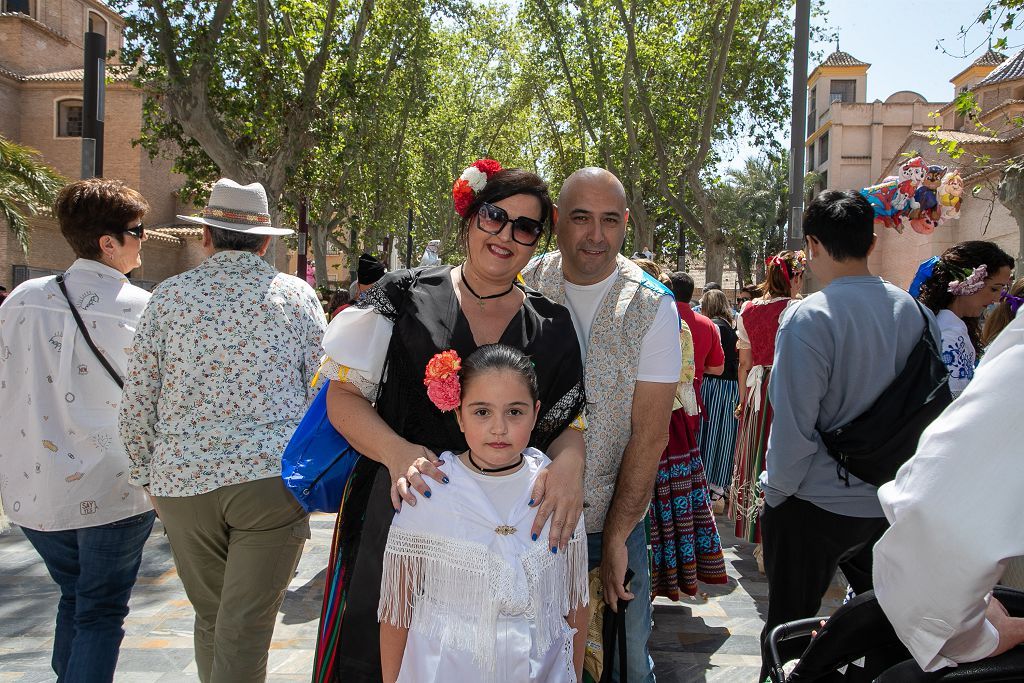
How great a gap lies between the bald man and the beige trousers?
1.13 metres

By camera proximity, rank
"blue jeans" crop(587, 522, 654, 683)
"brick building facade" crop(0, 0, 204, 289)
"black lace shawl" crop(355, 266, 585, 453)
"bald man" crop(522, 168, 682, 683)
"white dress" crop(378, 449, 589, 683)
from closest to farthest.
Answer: "white dress" crop(378, 449, 589, 683) < "black lace shawl" crop(355, 266, 585, 453) < "bald man" crop(522, 168, 682, 683) < "blue jeans" crop(587, 522, 654, 683) < "brick building facade" crop(0, 0, 204, 289)

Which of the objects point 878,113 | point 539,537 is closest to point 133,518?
point 539,537

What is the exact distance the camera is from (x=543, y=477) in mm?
2387

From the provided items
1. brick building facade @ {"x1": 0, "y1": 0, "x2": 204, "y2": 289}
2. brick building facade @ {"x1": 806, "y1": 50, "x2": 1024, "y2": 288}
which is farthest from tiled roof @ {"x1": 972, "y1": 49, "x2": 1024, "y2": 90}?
brick building facade @ {"x1": 0, "y1": 0, "x2": 204, "y2": 289}

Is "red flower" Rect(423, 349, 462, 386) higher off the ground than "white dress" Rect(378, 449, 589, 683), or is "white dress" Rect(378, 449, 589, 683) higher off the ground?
"red flower" Rect(423, 349, 462, 386)

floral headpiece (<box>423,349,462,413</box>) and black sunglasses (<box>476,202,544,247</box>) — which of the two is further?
black sunglasses (<box>476,202,544,247</box>)

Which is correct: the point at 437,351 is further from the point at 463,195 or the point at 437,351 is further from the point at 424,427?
the point at 463,195

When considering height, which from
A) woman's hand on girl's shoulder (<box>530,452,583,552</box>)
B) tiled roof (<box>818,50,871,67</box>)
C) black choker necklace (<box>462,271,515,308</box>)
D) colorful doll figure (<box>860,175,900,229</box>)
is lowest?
woman's hand on girl's shoulder (<box>530,452,583,552</box>)

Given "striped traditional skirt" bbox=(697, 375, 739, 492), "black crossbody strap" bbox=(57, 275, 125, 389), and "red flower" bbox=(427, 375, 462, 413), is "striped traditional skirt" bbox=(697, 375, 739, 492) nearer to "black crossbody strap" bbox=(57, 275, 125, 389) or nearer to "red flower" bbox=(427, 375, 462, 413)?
"black crossbody strap" bbox=(57, 275, 125, 389)

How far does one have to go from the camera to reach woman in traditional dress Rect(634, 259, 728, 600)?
4473 millimetres

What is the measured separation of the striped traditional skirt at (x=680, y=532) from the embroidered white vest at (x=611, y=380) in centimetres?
150

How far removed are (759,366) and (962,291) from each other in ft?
6.06

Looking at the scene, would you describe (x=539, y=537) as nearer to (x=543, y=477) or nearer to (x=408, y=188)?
(x=543, y=477)

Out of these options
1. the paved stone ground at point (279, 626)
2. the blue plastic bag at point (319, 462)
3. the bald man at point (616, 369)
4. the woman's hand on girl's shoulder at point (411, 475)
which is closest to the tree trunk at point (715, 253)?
the paved stone ground at point (279, 626)
